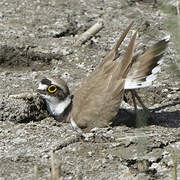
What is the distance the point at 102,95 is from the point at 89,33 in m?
1.51

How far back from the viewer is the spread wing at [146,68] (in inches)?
152

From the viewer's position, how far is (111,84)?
388 centimetres

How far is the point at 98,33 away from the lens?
5406mm

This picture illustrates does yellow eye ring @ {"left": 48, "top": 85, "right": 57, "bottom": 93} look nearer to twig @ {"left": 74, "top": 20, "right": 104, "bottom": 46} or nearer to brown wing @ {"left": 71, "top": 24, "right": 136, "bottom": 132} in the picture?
brown wing @ {"left": 71, "top": 24, "right": 136, "bottom": 132}

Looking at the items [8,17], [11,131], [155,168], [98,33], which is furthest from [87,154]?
[8,17]

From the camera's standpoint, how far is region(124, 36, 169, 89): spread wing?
3.85 meters

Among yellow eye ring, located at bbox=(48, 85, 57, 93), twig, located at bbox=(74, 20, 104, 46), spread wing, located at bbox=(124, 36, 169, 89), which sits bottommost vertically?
yellow eye ring, located at bbox=(48, 85, 57, 93)

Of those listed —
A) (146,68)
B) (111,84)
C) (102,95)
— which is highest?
(146,68)

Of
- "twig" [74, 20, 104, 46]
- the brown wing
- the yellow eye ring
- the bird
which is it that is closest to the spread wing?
the bird

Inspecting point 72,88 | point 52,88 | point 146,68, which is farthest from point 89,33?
point 146,68

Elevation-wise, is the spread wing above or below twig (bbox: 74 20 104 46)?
above

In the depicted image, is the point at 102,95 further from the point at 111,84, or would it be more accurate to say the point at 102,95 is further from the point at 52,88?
the point at 52,88

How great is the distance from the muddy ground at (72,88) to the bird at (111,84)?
0.15 meters

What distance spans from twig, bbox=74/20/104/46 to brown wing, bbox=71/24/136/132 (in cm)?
109
